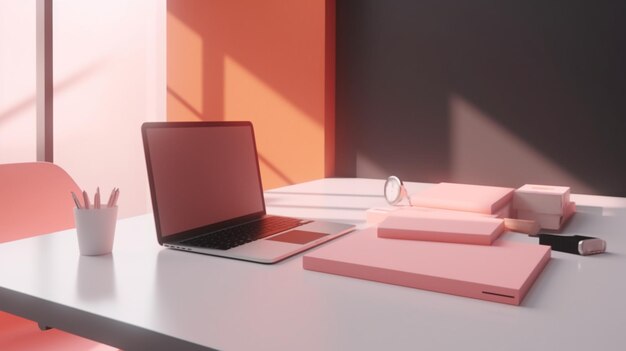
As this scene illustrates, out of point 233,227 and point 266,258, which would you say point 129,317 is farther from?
point 233,227

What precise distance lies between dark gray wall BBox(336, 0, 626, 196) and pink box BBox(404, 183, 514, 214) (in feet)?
2.46

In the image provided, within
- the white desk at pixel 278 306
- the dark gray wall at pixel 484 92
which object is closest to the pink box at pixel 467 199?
the white desk at pixel 278 306

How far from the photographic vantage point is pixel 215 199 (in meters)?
1.19

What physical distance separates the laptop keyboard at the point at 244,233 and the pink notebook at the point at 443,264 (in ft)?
0.66

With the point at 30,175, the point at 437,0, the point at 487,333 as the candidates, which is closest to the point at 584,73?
the point at 437,0

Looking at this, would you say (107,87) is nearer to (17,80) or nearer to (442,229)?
(17,80)

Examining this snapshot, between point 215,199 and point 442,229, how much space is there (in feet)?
1.57

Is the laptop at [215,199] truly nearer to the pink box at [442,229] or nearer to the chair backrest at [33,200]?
the pink box at [442,229]

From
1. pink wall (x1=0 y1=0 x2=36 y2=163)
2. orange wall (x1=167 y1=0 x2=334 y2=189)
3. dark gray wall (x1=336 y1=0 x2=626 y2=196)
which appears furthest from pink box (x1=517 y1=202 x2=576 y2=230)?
pink wall (x1=0 y1=0 x2=36 y2=163)

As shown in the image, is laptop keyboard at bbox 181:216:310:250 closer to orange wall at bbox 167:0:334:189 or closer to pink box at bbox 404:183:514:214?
pink box at bbox 404:183:514:214

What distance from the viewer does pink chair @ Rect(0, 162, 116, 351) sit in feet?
4.32

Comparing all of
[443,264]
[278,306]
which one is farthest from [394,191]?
[278,306]

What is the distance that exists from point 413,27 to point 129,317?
192 centimetres

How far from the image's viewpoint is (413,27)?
2.32m
